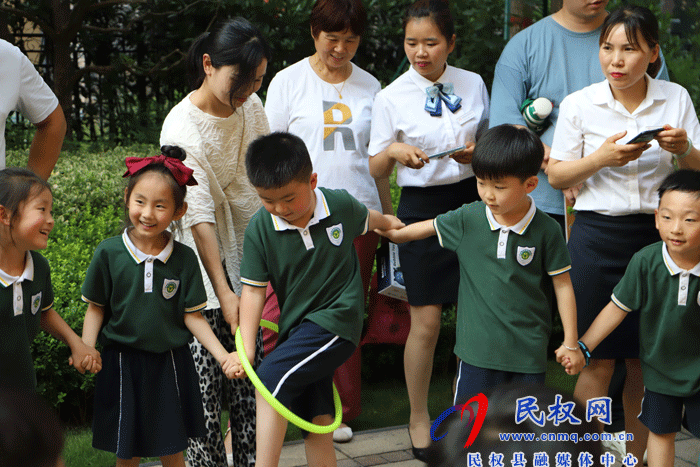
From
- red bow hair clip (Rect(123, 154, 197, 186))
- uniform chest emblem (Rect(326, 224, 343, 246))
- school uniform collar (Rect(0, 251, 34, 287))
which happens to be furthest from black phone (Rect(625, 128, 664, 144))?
school uniform collar (Rect(0, 251, 34, 287))

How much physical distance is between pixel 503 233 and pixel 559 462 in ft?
2.86

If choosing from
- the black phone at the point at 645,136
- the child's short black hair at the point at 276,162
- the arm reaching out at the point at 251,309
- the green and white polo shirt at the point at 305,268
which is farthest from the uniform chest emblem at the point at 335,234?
the black phone at the point at 645,136

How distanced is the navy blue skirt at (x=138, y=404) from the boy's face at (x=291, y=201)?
2.33 ft

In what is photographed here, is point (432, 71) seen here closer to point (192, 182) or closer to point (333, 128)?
point (333, 128)

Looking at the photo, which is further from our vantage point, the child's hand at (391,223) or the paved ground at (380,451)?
the paved ground at (380,451)

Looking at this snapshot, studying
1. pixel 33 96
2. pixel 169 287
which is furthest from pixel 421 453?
pixel 33 96

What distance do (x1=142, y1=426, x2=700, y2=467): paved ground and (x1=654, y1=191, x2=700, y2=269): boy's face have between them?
49.8 inches

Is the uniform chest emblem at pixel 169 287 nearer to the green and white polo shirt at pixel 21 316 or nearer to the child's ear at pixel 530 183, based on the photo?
the green and white polo shirt at pixel 21 316

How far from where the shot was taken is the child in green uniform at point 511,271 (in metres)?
2.91

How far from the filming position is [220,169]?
3.17 metres

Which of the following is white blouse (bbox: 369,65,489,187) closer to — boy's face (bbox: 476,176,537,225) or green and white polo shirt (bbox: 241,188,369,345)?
boy's face (bbox: 476,176,537,225)

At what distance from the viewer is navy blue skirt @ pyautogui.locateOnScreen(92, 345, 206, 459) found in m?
2.85

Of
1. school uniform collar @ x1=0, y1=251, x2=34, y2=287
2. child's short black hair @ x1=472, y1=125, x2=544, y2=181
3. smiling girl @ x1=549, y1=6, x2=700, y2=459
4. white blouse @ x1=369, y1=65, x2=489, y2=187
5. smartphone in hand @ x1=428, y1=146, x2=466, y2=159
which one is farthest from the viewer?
white blouse @ x1=369, y1=65, x2=489, y2=187

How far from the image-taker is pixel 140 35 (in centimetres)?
870
